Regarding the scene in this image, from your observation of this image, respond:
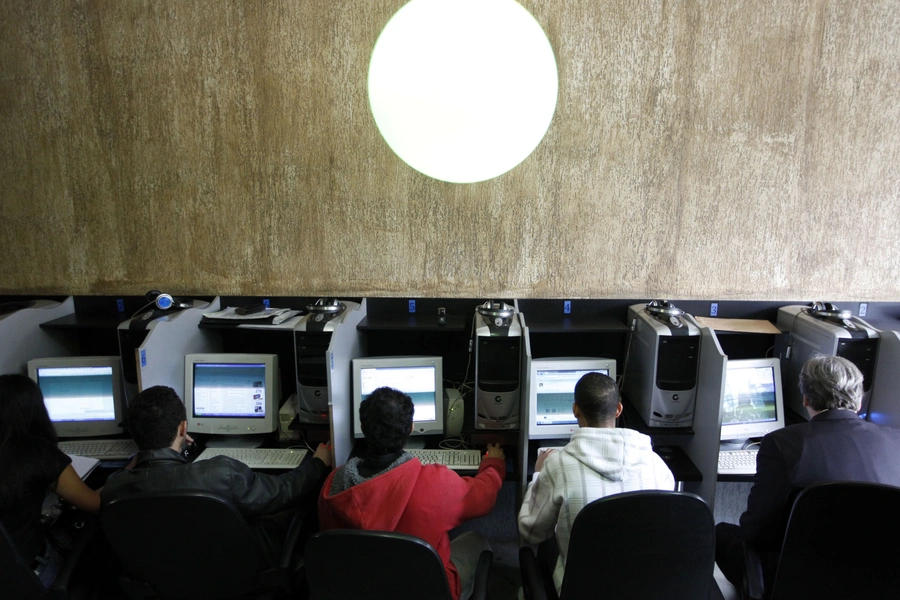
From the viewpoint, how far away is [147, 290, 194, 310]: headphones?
2.59m

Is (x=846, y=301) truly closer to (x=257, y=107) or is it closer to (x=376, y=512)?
(x=376, y=512)

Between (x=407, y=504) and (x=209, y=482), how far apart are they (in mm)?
633

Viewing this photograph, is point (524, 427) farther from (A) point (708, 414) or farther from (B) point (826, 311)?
(B) point (826, 311)

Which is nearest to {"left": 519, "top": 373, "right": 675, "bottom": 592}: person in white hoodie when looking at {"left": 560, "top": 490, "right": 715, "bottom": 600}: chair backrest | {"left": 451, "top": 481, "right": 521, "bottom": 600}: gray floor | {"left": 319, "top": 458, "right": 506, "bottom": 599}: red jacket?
{"left": 560, "top": 490, "right": 715, "bottom": 600}: chair backrest

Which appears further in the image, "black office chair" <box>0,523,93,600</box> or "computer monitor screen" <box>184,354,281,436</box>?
"computer monitor screen" <box>184,354,281,436</box>

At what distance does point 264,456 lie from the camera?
7.70ft

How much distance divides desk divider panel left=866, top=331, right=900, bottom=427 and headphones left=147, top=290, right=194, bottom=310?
11.0 feet

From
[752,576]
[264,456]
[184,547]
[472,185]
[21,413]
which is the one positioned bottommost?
[752,576]

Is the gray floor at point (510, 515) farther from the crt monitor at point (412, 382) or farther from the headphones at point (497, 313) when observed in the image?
the headphones at point (497, 313)

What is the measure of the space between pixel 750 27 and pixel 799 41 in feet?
0.85

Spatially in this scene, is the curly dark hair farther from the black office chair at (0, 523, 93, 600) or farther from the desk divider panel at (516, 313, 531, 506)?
the black office chair at (0, 523, 93, 600)

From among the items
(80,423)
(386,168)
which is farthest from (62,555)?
(386,168)

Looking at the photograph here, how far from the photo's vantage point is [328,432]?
242cm

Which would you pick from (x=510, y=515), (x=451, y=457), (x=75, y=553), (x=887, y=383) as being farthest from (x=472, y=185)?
(x=75, y=553)
